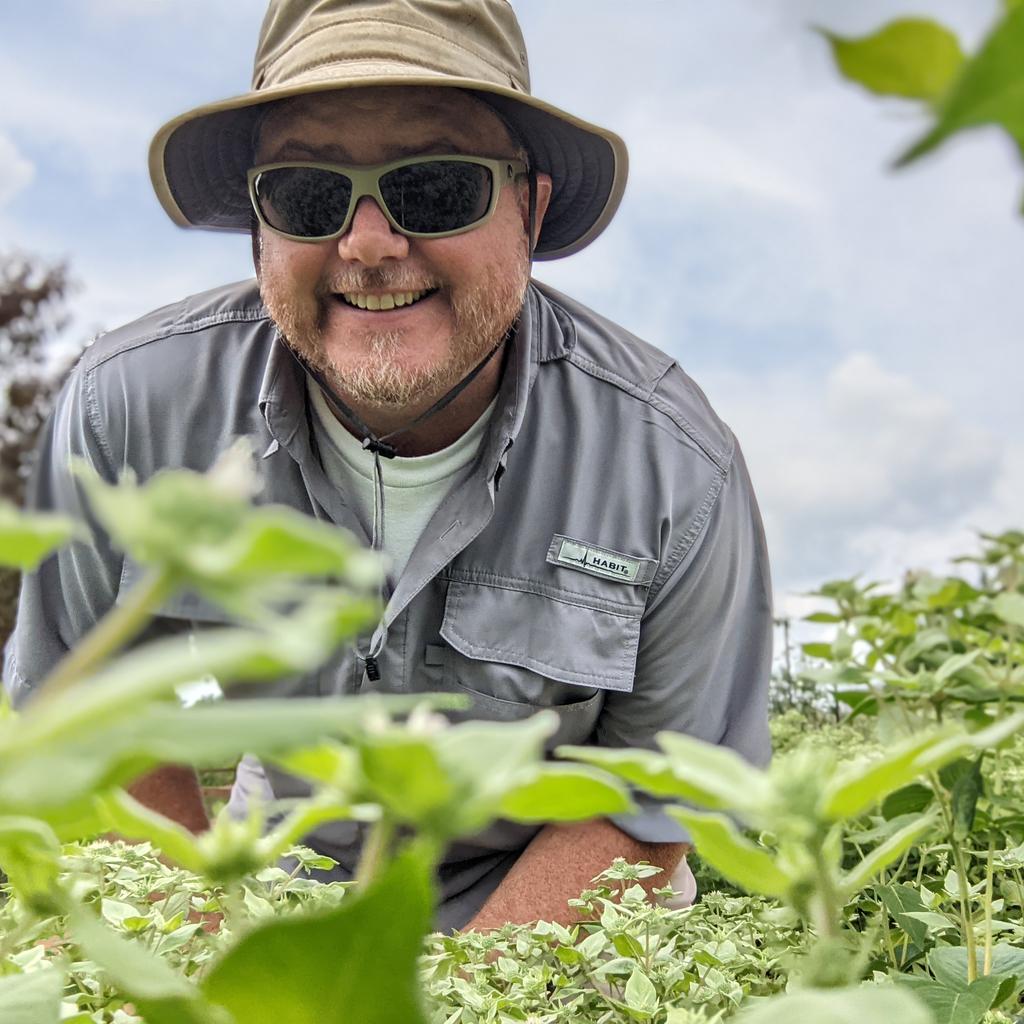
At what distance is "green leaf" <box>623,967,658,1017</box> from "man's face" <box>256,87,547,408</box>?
171 centimetres

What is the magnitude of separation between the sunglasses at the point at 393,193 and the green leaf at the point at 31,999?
209cm

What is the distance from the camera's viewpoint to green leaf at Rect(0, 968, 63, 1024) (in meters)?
0.41

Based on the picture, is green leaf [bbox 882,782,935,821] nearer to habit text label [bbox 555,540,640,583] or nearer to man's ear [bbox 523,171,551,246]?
habit text label [bbox 555,540,640,583]

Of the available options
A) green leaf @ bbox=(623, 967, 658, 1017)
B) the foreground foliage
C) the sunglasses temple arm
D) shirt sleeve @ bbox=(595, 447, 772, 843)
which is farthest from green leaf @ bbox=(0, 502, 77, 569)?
the sunglasses temple arm

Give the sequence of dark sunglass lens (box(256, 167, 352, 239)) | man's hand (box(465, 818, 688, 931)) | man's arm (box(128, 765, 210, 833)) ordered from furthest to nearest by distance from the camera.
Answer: man's arm (box(128, 765, 210, 833)) < dark sunglass lens (box(256, 167, 352, 239)) < man's hand (box(465, 818, 688, 931))

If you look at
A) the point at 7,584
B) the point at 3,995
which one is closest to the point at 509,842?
the point at 3,995

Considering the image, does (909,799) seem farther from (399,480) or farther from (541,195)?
(541,195)

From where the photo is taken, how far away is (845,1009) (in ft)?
1.05

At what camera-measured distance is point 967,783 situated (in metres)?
0.63

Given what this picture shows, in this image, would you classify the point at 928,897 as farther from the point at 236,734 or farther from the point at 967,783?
the point at 236,734

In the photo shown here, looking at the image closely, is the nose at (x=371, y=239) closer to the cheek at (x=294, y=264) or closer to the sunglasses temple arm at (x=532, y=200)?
the cheek at (x=294, y=264)

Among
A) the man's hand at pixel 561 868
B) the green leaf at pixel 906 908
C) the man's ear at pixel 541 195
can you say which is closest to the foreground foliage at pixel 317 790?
the green leaf at pixel 906 908

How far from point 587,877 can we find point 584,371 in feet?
3.56

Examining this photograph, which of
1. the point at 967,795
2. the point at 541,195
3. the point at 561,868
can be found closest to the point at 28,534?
the point at 967,795
